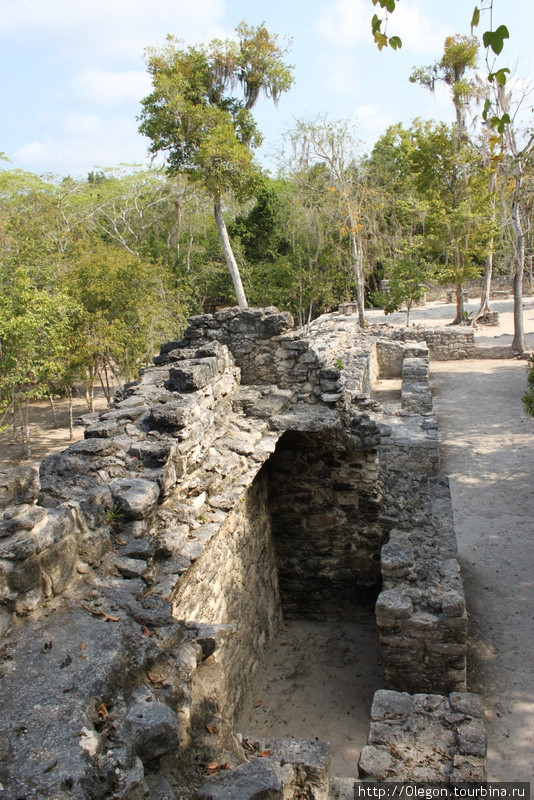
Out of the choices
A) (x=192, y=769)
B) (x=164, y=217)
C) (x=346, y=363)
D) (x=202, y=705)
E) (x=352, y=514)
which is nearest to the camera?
(x=192, y=769)

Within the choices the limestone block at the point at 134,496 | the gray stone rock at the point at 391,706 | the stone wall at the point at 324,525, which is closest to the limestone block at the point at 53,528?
the limestone block at the point at 134,496

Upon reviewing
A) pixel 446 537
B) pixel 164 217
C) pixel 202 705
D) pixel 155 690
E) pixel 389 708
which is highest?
pixel 164 217

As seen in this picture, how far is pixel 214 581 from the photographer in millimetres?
4543

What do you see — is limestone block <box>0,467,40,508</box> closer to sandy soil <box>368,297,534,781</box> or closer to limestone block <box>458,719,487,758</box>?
limestone block <box>458,719,487,758</box>

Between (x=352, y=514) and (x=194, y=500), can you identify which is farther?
(x=352, y=514)

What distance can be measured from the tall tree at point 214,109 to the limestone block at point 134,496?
18.3m

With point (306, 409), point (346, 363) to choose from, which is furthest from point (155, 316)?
point (306, 409)

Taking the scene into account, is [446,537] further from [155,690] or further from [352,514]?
[155,690]

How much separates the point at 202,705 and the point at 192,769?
38 cm

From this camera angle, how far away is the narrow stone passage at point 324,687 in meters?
4.88

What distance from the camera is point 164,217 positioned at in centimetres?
3172

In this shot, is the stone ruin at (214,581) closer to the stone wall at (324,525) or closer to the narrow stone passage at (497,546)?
the stone wall at (324,525)

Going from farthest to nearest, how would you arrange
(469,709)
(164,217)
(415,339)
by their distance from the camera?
1. (164,217)
2. (415,339)
3. (469,709)

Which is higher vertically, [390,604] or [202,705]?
[202,705]
